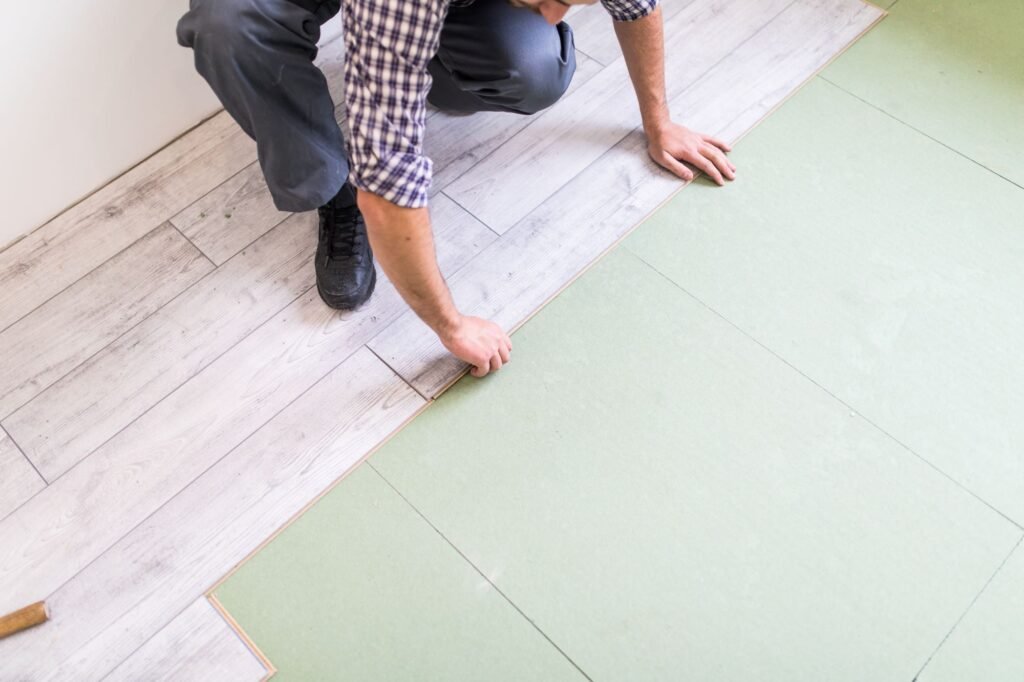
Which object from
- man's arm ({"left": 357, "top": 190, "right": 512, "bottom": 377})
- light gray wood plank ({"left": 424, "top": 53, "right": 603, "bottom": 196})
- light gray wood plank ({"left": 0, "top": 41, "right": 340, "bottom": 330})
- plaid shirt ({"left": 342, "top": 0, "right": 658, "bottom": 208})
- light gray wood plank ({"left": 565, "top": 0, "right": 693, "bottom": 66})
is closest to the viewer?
plaid shirt ({"left": 342, "top": 0, "right": 658, "bottom": 208})

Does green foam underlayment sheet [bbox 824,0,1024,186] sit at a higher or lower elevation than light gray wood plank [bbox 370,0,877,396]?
higher

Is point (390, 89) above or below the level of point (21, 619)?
above

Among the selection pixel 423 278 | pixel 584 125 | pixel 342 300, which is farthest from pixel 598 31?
pixel 423 278

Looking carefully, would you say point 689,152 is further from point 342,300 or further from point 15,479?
point 15,479

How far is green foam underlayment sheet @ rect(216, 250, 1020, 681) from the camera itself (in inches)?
43.9

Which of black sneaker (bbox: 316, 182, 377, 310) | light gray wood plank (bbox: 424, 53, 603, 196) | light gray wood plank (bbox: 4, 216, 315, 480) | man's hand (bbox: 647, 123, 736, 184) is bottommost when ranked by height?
light gray wood plank (bbox: 4, 216, 315, 480)

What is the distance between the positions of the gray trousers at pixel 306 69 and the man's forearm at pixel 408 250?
316mm

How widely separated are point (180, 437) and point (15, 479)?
0.24 metres

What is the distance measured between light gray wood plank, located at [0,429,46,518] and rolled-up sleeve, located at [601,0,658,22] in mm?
1084

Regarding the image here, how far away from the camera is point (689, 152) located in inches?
59.6

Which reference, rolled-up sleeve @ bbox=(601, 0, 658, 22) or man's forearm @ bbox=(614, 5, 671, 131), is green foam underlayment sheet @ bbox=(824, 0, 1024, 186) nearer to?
man's forearm @ bbox=(614, 5, 671, 131)

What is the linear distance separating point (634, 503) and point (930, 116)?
0.96 meters

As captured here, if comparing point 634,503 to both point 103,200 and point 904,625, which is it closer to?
point 904,625

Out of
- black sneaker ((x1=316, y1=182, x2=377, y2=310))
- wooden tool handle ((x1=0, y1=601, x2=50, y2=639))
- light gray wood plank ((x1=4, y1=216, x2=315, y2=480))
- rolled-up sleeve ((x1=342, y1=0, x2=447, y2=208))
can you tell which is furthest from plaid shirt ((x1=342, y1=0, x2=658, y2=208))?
wooden tool handle ((x1=0, y1=601, x2=50, y2=639))
